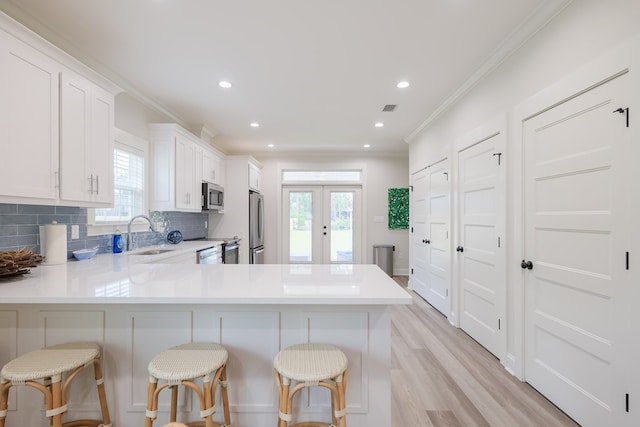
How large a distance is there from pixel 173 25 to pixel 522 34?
256 centimetres

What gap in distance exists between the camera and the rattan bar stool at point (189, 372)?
1197mm

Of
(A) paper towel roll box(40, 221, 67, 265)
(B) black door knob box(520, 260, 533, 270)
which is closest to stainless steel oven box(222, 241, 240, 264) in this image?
(A) paper towel roll box(40, 221, 67, 265)

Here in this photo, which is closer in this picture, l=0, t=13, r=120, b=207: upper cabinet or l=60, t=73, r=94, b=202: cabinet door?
l=0, t=13, r=120, b=207: upper cabinet

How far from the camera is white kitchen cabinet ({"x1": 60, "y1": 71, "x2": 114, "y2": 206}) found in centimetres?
191

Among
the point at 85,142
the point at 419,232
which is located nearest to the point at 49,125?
the point at 85,142

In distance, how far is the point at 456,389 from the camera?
2.04m

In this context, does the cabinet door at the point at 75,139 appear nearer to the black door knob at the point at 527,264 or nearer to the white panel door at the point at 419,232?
the black door knob at the point at 527,264

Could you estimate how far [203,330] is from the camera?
1519 mm

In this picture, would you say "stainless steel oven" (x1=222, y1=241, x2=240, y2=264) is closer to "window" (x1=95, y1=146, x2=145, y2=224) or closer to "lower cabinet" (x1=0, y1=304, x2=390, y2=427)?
"window" (x1=95, y1=146, x2=145, y2=224)

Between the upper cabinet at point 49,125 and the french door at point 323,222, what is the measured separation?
4073 millimetres

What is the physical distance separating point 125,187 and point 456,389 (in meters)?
3.59

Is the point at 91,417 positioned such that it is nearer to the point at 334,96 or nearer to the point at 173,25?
the point at 173,25

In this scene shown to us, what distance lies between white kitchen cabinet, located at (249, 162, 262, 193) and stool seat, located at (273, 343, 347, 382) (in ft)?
13.8

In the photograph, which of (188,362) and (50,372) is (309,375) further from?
(50,372)
